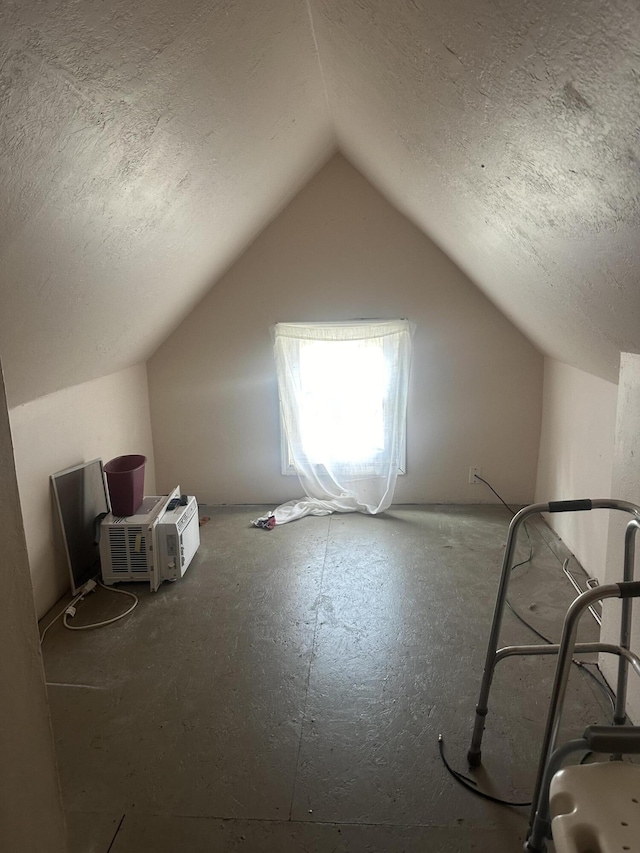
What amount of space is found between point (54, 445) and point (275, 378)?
1849 millimetres

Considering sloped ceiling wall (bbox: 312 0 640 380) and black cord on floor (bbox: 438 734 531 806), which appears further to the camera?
black cord on floor (bbox: 438 734 531 806)

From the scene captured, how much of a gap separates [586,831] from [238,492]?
12.7 ft

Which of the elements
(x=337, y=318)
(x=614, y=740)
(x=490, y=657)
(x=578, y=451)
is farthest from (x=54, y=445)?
(x=578, y=451)

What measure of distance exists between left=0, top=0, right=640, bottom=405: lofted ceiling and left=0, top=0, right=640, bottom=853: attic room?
1 centimetres

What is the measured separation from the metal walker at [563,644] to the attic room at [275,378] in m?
0.29

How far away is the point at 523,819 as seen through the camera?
1737 mm

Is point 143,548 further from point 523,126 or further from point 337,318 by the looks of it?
point 523,126

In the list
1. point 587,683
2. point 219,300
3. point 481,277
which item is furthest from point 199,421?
point 587,683

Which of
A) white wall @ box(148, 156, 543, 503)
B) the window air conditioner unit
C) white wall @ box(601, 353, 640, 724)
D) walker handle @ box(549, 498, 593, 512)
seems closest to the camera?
walker handle @ box(549, 498, 593, 512)

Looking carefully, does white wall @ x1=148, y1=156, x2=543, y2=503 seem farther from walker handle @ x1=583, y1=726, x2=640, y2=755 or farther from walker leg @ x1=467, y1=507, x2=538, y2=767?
walker handle @ x1=583, y1=726, x2=640, y2=755

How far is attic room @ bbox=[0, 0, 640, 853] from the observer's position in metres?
1.15

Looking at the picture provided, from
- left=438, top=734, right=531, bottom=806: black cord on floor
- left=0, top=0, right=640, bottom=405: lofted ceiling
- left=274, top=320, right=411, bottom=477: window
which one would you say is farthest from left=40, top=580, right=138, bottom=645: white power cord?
left=438, top=734, right=531, bottom=806: black cord on floor

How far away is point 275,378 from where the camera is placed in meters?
4.46

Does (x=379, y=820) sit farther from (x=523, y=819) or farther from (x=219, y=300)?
(x=219, y=300)
